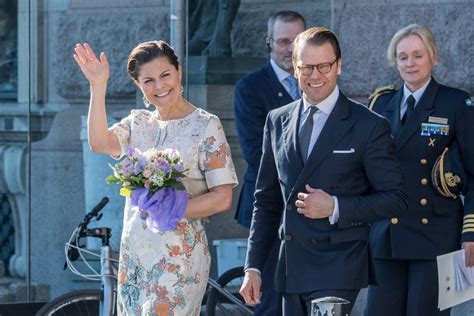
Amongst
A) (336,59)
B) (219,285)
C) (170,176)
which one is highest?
(336,59)

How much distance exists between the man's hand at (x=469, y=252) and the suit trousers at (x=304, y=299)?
1.11m

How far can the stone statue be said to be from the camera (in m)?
9.80

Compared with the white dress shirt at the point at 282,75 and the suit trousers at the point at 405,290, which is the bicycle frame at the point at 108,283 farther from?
the suit trousers at the point at 405,290

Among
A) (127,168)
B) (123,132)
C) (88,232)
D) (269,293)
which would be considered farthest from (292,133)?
(88,232)

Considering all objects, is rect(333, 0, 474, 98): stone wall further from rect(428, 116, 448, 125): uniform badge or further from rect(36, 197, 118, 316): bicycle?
rect(36, 197, 118, 316): bicycle

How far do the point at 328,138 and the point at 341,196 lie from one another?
0.25m

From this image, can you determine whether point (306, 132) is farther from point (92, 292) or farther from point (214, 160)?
point (92, 292)

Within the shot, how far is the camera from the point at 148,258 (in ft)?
20.1

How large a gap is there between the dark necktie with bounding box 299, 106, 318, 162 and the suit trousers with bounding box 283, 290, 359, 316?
0.57 meters

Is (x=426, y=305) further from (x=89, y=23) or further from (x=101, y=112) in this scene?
(x=89, y=23)

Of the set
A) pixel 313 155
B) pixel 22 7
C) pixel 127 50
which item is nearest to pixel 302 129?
pixel 313 155

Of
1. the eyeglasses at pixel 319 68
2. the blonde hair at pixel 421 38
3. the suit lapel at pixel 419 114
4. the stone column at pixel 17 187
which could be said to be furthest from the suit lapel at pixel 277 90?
the stone column at pixel 17 187

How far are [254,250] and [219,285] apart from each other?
2586 millimetres

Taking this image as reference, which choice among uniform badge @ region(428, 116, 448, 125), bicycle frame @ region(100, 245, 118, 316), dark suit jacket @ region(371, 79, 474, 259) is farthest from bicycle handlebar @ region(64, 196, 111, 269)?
uniform badge @ region(428, 116, 448, 125)
